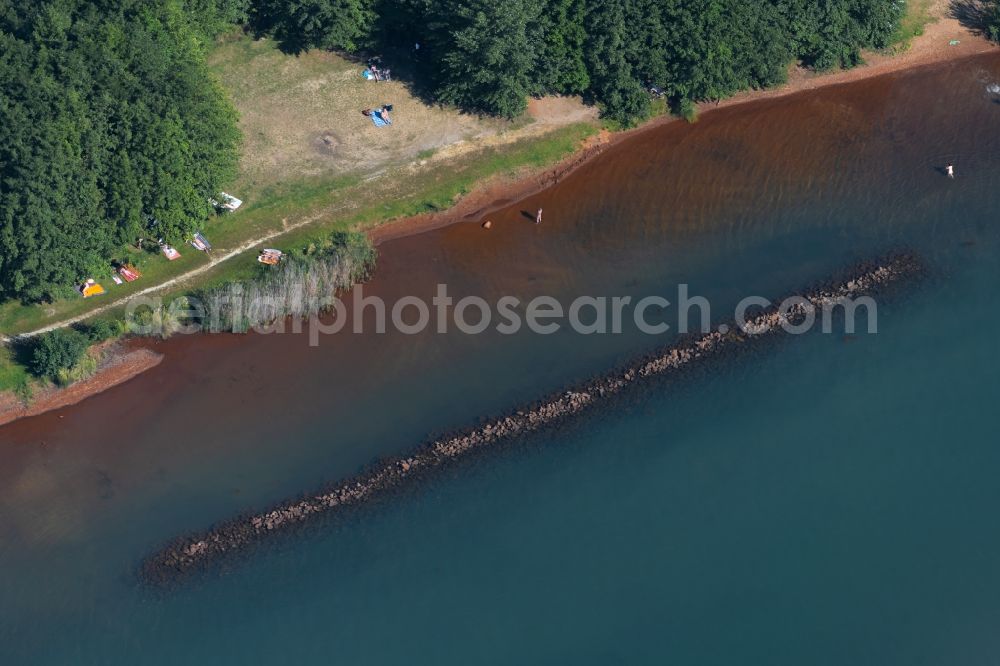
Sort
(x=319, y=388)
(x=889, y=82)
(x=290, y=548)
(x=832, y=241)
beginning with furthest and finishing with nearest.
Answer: (x=889, y=82)
(x=832, y=241)
(x=319, y=388)
(x=290, y=548)

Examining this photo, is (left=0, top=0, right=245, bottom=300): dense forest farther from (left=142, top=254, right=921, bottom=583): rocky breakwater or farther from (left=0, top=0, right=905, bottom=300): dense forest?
(left=142, top=254, right=921, bottom=583): rocky breakwater

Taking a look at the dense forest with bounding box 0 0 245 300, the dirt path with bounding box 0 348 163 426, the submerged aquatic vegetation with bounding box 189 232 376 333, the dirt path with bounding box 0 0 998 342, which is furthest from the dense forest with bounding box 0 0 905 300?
the dirt path with bounding box 0 348 163 426

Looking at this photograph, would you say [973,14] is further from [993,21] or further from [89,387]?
[89,387]

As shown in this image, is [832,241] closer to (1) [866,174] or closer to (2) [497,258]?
(1) [866,174]

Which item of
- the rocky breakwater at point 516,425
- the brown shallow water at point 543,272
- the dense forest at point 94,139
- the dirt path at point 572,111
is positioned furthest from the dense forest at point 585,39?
the rocky breakwater at point 516,425

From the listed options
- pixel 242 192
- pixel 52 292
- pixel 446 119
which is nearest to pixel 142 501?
pixel 52 292

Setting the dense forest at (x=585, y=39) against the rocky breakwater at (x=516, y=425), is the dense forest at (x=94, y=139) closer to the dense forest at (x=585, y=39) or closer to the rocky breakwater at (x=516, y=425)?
the dense forest at (x=585, y=39)
